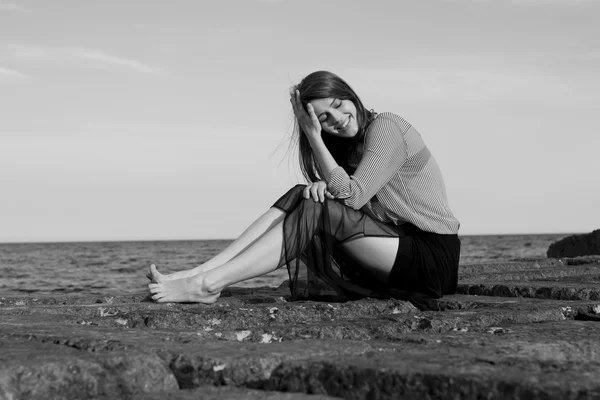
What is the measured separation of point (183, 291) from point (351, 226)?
89 cm

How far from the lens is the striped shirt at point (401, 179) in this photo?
3.74 m

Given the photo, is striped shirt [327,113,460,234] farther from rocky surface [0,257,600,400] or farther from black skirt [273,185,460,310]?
rocky surface [0,257,600,400]

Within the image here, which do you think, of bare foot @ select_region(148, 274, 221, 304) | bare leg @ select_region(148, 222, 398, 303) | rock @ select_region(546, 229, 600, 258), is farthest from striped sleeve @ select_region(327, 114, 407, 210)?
rock @ select_region(546, 229, 600, 258)

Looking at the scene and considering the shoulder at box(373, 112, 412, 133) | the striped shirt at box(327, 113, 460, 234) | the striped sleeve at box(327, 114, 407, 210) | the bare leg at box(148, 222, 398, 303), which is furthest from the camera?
the shoulder at box(373, 112, 412, 133)

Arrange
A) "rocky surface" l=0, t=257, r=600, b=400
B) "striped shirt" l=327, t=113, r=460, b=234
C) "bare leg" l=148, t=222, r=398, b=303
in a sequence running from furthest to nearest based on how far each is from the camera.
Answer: "striped shirt" l=327, t=113, r=460, b=234, "bare leg" l=148, t=222, r=398, b=303, "rocky surface" l=0, t=257, r=600, b=400

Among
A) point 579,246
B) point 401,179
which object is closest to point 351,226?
point 401,179

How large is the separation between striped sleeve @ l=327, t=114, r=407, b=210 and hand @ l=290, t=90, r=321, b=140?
11.3 inches

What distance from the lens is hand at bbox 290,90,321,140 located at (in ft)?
12.8

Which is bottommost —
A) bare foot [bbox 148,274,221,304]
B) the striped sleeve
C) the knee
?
bare foot [bbox 148,274,221,304]

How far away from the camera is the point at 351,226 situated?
353 centimetres

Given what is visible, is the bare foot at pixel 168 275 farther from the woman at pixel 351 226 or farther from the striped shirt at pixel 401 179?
the striped shirt at pixel 401 179

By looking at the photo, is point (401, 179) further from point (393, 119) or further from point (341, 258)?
point (341, 258)

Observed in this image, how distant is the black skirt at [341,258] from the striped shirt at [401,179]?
→ 11 cm

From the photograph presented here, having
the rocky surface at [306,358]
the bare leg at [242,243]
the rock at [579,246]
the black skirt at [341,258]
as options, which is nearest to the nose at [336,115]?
the black skirt at [341,258]
